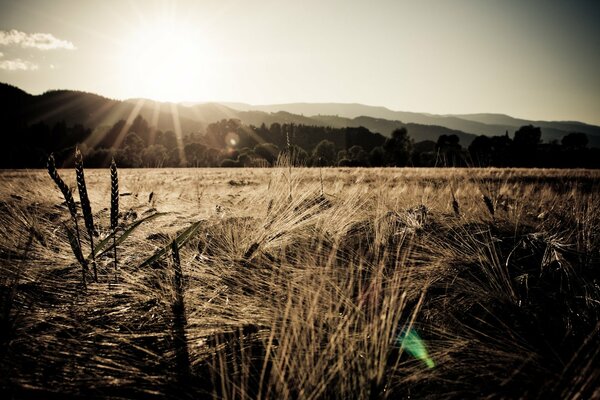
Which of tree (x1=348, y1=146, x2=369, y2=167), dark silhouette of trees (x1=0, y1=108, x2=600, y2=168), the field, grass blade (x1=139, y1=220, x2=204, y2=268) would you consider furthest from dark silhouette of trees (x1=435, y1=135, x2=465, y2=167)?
tree (x1=348, y1=146, x2=369, y2=167)

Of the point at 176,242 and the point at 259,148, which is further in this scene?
the point at 259,148

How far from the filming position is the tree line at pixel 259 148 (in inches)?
1154

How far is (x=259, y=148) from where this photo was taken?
65.4 meters

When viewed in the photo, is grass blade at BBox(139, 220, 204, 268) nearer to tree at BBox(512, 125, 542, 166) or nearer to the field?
the field

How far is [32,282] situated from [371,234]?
2.35m

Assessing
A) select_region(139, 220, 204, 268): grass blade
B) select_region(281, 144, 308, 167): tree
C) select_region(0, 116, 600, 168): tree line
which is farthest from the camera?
select_region(0, 116, 600, 168): tree line

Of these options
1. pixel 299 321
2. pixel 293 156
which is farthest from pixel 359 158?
pixel 299 321

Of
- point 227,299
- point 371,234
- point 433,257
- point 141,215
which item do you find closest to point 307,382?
point 227,299

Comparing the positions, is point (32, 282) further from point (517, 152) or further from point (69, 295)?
point (517, 152)

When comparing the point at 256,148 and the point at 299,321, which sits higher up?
the point at 256,148

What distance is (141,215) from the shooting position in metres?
3.34

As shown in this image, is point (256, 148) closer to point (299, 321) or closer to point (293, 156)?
point (293, 156)

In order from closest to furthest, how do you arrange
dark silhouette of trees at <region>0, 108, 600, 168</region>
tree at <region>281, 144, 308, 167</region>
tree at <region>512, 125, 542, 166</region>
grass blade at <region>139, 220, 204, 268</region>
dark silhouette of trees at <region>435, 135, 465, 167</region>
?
grass blade at <region>139, 220, 204, 268</region>, tree at <region>281, 144, 308, 167</region>, dark silhouette of trees at <region>435, 135, 465, 167</region>, dark silhouette of trees at <region>0, 108, 600, 168</region>, tree at <region>512, 125, 542, 166</region>

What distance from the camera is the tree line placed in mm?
29312
